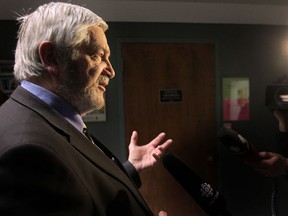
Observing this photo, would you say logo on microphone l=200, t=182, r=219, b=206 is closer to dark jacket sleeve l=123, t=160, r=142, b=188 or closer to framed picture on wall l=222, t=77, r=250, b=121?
dark jacket sleeve l=123, t=160, r=142, b=188

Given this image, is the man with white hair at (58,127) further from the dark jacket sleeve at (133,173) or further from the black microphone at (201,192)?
the dark jacket sleeve at (133,173)

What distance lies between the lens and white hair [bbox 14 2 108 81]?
71cm

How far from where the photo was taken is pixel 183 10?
2.53 m

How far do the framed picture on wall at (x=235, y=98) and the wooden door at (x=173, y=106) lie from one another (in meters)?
0.13

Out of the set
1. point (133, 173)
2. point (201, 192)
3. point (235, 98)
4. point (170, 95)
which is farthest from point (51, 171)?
point (235, 98)

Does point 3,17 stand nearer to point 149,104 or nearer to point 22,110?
point 149,104

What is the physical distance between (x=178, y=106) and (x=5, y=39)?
162 centimetres

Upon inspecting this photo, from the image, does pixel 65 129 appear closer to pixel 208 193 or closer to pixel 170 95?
pixel 208 193

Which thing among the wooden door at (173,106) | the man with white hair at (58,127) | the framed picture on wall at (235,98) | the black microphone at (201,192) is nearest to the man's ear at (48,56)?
the man with white hair at (58,127)

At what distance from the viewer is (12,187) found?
498 millimetres

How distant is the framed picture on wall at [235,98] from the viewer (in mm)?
2686

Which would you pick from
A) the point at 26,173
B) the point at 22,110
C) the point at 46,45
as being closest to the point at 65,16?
the point at 46,45

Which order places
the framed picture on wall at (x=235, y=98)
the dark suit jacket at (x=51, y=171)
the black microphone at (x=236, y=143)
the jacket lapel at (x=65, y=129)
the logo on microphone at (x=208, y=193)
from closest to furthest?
the dark suit jacket at (x=51, y=171) → the jacket lapel at (x=65, y=129) → the logo on microphone at (x=208, y=193) → the black microphone at (x=236, y=143) → the framed picture on wall at (x=235, y=98)

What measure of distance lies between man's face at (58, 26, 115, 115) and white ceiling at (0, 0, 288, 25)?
1.72m
